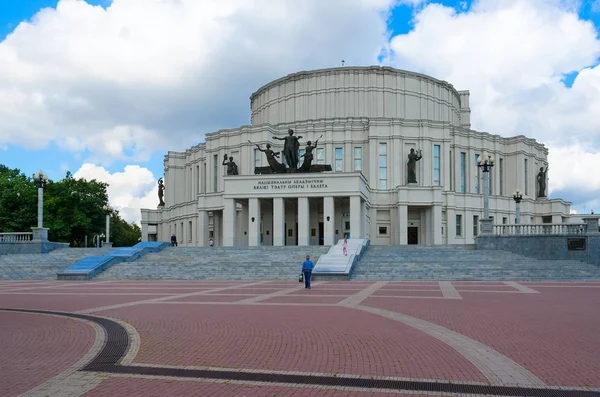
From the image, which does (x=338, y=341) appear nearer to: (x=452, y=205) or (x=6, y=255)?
(x=6, y=255)

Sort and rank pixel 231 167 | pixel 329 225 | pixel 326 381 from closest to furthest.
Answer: pixel 326 381 → pixel 329 225 → pixel 231 167

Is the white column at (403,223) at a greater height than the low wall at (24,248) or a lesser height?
greater

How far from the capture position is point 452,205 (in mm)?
55062

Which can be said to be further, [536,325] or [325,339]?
[536,325]

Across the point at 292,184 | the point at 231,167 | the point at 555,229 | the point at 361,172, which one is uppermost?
the point at 231,167

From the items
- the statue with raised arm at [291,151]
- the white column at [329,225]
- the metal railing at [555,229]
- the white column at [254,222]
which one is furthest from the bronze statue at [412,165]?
the metal railing at [555,229]

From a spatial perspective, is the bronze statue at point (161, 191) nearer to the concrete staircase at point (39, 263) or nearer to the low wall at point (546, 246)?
the concrete staircase at point (39, 263)

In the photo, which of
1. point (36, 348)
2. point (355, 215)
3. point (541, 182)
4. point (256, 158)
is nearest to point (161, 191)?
point (256, 158)

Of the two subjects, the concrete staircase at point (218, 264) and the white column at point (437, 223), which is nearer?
the concrete staircase at point (218, 264)

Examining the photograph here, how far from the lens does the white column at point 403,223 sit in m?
52.0

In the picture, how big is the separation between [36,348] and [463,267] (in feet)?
79.3

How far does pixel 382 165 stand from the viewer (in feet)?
184

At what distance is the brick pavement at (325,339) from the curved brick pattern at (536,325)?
0.08ft

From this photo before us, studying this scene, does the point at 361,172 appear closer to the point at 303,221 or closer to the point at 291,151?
the point at 291,151
